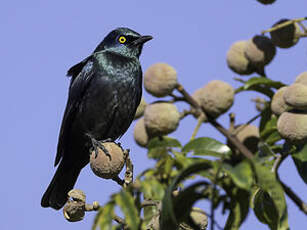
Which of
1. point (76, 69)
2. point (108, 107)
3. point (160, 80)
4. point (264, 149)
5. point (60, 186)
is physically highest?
point (76, 69)

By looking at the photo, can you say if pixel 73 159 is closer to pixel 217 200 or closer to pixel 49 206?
pixel 49 206

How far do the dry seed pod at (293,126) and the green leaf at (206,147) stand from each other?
236mm

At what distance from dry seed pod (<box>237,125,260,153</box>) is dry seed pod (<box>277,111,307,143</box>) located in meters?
0.15

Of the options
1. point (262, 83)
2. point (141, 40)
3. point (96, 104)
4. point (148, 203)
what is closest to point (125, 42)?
point (141, 40)

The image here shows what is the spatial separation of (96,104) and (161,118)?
4.11m

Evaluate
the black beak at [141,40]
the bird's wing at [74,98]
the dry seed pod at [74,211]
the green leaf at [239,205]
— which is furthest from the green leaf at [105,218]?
the black beak at [141,40]

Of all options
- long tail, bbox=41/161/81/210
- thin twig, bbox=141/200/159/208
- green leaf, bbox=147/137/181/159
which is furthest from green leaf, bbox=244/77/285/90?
long tail, bbox=41/161/81/210

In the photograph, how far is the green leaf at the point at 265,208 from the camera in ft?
8.50

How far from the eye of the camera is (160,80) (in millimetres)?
2156

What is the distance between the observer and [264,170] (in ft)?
6.00

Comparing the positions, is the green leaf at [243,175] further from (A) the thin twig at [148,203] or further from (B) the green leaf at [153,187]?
(A) the thin twig at [148,203]

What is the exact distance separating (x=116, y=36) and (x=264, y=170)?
5480mm

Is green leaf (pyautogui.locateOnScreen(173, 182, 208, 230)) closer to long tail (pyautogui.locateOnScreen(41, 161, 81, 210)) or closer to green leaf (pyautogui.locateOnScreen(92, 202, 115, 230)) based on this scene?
green leaf (pyautogui.locateOnScreen(92, 202, 115, 230))

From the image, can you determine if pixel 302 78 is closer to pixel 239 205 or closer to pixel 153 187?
pixel 239 205
